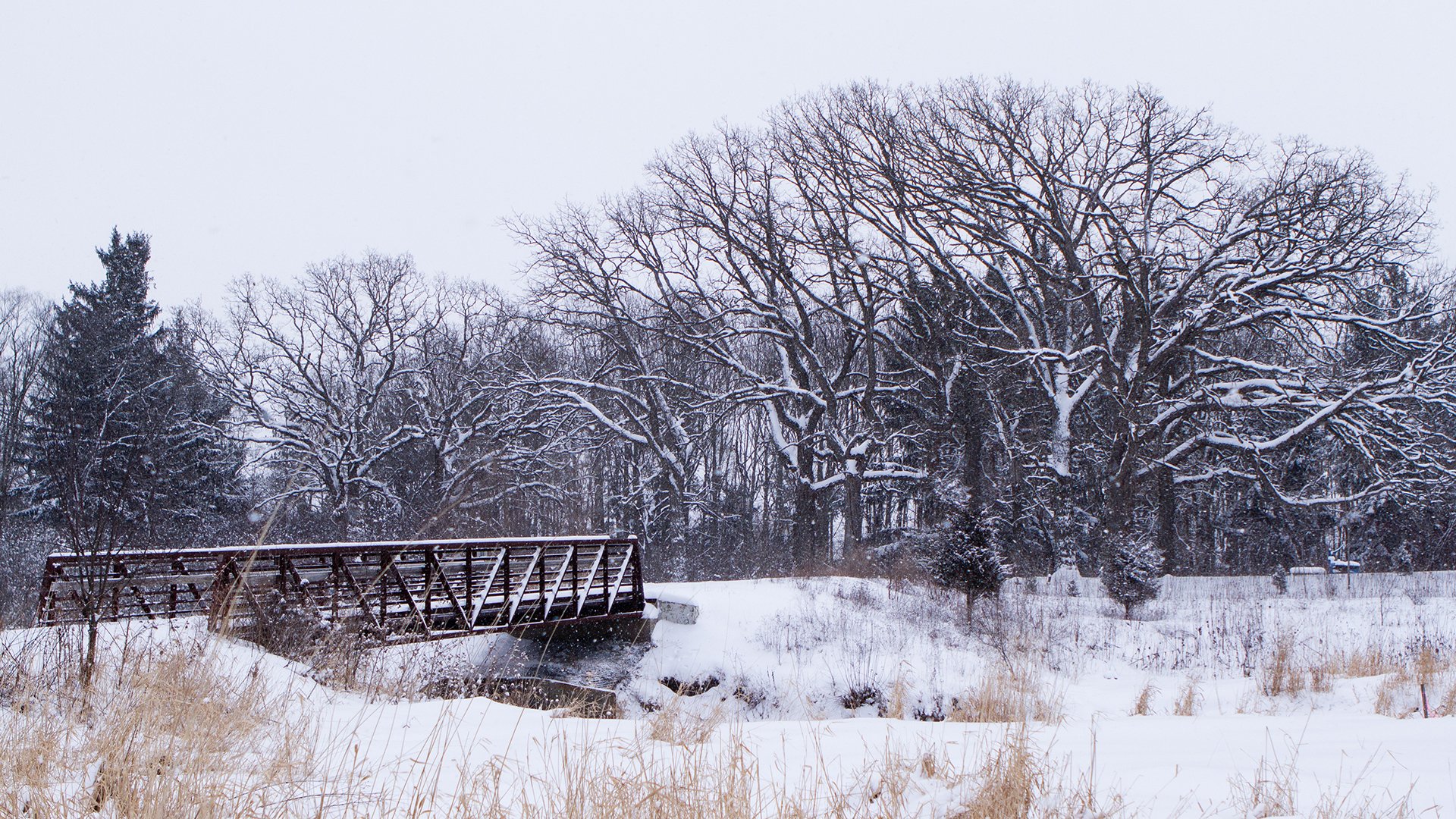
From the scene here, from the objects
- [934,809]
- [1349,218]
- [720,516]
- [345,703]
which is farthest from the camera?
[720,516]

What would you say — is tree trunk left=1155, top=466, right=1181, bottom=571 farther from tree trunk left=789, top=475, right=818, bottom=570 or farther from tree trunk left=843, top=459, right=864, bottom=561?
tree trunk left=789, top=475, right=818, bottom=570

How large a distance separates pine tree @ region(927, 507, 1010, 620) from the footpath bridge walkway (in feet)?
18.2

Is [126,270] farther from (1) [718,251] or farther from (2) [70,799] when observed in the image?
(2) [70,799]

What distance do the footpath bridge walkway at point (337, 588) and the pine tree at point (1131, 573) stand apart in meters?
9.22

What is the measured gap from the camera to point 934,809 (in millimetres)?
3492

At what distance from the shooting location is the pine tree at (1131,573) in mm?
17203

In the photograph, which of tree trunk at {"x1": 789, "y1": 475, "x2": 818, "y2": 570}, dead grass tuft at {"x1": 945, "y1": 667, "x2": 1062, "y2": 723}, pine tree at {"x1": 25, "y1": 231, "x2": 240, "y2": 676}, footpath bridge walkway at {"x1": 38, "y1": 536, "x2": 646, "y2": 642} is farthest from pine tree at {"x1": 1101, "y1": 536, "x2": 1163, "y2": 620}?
pine tree at {"x1": 25, "y1": 231, "x2": 240, "y2": 676}

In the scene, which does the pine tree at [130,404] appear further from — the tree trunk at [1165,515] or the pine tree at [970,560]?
the tree trunk at [1165,515]

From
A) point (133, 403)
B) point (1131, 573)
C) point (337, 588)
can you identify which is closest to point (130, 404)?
point (133, 403)

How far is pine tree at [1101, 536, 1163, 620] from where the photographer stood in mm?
17203

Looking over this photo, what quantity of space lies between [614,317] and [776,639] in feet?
49.8

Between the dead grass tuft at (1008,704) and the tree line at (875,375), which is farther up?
the tree line at (875,375)

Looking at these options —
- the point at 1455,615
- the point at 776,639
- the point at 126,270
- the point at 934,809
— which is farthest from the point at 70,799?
the point at 126,270

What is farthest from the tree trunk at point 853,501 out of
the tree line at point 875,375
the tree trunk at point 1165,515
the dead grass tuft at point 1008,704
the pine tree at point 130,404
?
the pine tree at point 130,404
